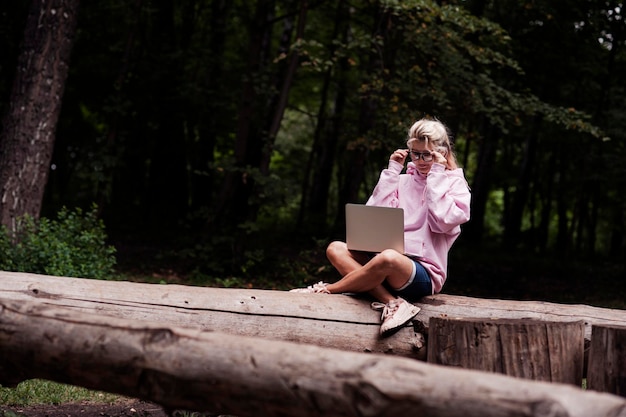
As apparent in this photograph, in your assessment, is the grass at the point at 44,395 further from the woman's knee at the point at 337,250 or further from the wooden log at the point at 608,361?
the wooden log at the point at 608,361

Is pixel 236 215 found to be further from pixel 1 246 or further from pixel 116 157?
pixel 1 246

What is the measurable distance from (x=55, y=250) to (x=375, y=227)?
4614mm

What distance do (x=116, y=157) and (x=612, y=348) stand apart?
9051 millimetres

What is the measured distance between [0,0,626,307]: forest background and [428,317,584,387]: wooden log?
5924mm

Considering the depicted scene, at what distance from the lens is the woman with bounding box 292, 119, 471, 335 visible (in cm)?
498

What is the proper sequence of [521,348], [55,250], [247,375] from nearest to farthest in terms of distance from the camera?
[247,375]
[521,348]
[55,250]

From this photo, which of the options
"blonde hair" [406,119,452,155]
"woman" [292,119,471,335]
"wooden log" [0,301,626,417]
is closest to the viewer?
"wooden log" [0,301,626,417]

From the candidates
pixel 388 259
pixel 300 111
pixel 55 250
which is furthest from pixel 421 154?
pixel 300 111

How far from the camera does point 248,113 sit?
11.6 meters

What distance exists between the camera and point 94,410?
5.61m

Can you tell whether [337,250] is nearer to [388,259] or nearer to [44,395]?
[388,259]

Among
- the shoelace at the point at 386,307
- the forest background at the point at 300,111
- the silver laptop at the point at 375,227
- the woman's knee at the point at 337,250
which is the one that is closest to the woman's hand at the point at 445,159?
the silver laptop at the point at 375,227

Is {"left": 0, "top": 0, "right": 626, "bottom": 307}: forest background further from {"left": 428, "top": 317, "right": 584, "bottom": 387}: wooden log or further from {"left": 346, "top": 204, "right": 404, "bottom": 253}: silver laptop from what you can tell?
{"left": 428, "top": 317, "right": 584, "bottom": 387}: wooden log

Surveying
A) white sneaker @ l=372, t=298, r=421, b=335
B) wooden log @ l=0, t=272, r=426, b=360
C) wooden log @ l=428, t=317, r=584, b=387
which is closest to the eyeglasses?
white sneaker @ l=372, t=298, r=421, b=335
